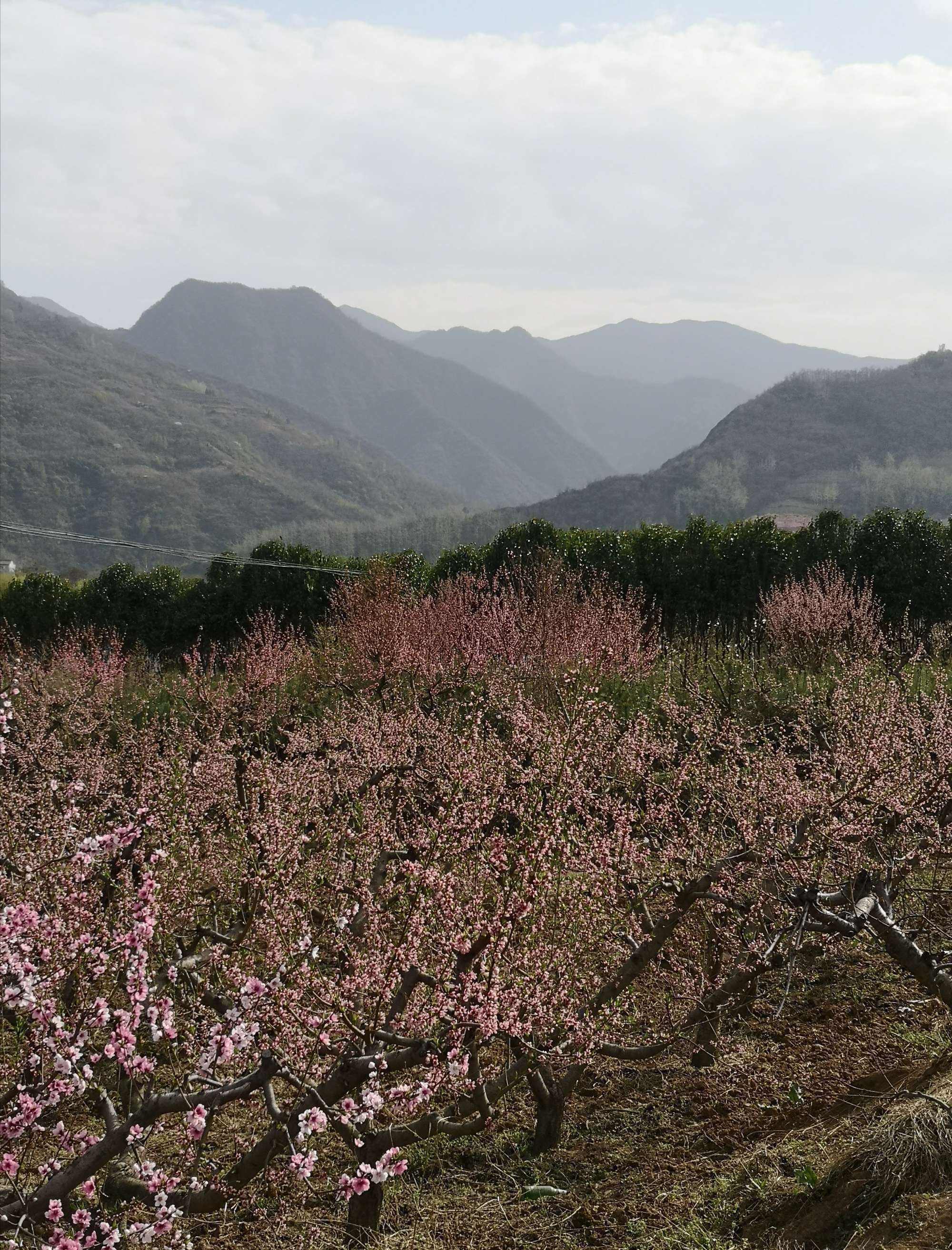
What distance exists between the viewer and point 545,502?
310ft

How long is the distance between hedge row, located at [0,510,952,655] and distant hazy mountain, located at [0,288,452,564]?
65.7 m

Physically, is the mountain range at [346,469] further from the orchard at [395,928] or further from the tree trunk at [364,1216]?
the tree trunk at [364,1216]

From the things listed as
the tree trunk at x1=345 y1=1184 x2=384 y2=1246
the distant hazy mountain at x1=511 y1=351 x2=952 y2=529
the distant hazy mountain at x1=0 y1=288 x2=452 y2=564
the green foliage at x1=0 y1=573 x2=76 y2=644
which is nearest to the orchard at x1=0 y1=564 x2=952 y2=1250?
the tree trunk at x1=345 y1=1184 x2=384 y2=1246

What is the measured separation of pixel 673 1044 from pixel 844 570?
1124 cm

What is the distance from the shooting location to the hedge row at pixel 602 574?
13.9 m

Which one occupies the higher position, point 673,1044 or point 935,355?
point 935,355

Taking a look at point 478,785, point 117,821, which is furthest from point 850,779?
point 117,821

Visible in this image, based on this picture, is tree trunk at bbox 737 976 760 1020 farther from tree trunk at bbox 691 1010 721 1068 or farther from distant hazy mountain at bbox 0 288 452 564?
distant hazy mountain at bbox 0 288 452 564

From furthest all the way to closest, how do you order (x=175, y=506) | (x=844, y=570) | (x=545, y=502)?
(x=175, y=506)
(x=545, y=502)
(x=844, y=570)

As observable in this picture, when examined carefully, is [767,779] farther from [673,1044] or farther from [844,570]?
[844,570]

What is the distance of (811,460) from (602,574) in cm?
8742

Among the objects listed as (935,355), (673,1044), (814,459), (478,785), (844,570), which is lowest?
(673,1044)

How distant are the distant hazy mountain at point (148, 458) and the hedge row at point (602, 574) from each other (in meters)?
65.7

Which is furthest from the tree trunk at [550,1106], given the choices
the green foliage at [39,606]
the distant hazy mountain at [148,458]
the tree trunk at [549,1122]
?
the distant hazy mountain at [148,458]
